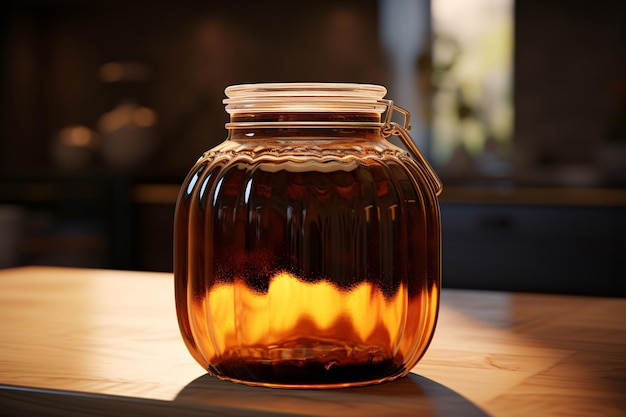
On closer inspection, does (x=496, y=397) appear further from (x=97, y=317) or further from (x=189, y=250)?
(x=97, y=317)

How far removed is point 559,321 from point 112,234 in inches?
146

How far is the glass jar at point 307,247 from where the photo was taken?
603 millimetres

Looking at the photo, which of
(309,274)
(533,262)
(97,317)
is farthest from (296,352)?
(533,262)

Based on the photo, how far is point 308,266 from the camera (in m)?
0.60

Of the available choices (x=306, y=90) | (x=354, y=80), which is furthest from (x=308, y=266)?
(x=354, y=80)

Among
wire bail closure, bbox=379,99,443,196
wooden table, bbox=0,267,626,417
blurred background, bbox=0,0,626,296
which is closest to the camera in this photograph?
wooden table, bbox=0,267,626,417

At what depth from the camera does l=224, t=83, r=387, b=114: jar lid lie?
624 millimetres

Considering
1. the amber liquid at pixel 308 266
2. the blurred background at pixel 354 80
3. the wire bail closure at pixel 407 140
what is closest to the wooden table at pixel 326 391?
the amber liquid at pixel 308 266

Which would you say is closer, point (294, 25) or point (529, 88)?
point (529, 88)

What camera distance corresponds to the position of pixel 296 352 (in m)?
0.62

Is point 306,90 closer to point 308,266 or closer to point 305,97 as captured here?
point 305,97

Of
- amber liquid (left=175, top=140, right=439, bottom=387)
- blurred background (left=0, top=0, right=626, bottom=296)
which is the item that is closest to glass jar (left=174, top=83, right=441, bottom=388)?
amber liquid (left=175, top=140, right=439, bottom=387)

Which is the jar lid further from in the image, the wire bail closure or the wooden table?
the wooden table

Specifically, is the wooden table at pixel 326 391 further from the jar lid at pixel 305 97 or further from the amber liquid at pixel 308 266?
the jar lid at pixel 305 97
